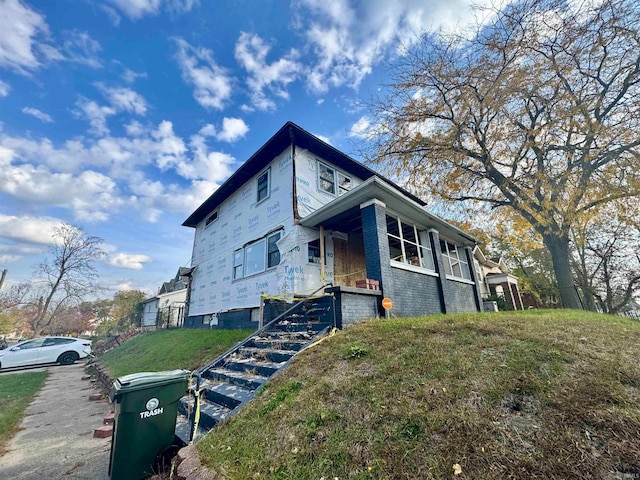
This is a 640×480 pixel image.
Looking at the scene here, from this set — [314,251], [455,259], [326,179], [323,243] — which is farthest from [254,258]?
[455,259]

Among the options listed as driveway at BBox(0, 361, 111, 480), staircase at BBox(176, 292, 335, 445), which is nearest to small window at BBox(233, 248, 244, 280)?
staircase at BBox(176, 292, 335, 445)

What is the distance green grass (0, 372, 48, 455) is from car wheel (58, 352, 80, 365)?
10.7 ft

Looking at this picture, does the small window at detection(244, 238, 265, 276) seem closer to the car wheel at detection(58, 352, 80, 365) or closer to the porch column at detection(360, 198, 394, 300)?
the porch column at detection(360, 198, 394, 300)

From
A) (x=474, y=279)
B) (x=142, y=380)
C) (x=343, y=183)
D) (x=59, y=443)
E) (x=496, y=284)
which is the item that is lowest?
(x=59, y=443)

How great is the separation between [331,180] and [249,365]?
7390 mm

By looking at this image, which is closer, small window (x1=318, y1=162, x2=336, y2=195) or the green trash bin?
the green trash bin

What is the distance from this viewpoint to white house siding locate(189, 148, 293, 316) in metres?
9.17

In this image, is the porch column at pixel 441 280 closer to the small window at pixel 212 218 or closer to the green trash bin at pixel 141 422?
the green trash bin at pixel 141 422

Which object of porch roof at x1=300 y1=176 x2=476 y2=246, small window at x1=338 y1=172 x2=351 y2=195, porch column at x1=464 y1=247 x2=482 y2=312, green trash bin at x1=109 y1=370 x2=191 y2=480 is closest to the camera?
green trash bin at x1=109 y1=370 x2=191 y2=480

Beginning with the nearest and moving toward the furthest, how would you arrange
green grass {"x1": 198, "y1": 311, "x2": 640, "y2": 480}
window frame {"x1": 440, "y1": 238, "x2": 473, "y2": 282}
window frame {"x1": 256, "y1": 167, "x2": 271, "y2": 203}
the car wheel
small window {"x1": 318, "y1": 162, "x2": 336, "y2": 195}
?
green grass {"x1": 198, "y1": 311, "x2": 640, "y2": 480} < small window {"x1": 318, "y1": 162, "x2": 336, "y2": 195} < window frame {"x1": 256, "y1": 167, "x2": 271, "y2": 203} < window frame {"x1": 440, "y1": 238, "x2": 473, "y2": 282} < the car wheel

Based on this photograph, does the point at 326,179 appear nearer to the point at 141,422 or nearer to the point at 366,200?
the point at 366,200

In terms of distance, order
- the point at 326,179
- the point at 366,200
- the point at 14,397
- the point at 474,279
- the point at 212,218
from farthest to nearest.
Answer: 1. the point at 212,218
2. the point at 474,279
3. the point at 326,179
4. the point at 366,200
5. the point at 14,397

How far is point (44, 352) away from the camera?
12.4 meters

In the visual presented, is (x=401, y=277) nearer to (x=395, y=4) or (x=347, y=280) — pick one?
(x=347, y=280)
